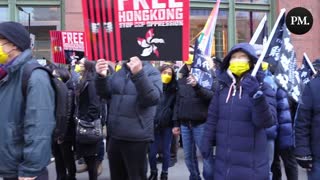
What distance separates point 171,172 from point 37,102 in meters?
4.97

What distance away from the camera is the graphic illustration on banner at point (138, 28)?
14.3ft

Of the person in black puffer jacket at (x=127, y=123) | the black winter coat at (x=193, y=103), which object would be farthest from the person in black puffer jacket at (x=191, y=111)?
the person in black puffer jacket at (x=127, y=123)

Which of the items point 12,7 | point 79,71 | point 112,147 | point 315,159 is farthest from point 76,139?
point 12,7

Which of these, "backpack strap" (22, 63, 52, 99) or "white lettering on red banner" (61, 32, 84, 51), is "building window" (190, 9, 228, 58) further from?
"backpack strap" (22, 63, 52, 99)

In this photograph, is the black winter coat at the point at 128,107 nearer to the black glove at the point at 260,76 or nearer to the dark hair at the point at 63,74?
the black glove at the point at 260,76

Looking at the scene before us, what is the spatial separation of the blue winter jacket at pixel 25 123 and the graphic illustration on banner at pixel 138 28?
3.05ft

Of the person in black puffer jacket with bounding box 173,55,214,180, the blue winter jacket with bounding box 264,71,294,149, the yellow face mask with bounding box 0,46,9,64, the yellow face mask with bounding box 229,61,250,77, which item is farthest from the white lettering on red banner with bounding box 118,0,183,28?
the person in black puffer jacket with bounding box 173,55,214,180

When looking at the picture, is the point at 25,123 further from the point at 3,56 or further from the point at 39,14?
the point at 39,14

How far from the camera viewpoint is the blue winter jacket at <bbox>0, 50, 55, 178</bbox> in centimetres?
341

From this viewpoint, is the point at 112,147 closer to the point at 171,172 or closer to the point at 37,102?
the point at 37,102

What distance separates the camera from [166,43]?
438 centimetres

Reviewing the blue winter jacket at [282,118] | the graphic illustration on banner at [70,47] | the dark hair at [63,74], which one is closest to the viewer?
the blue winter jacket at [282,118]

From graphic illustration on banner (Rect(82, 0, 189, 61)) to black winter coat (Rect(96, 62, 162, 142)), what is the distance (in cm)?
58

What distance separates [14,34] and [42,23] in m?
9.41
